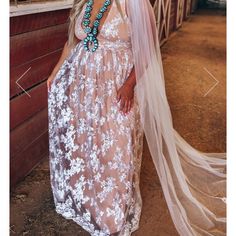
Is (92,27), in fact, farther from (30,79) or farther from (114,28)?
(30,79)

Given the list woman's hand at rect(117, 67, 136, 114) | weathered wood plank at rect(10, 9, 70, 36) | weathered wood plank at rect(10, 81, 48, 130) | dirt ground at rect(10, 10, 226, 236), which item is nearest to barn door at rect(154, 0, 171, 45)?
dirt ground at rect(10, 10, 226, 236)

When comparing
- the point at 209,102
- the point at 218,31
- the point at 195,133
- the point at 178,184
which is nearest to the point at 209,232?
the point at 178,184

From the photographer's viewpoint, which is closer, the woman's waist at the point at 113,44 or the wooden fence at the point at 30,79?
the woman's waist at the point at 113,44

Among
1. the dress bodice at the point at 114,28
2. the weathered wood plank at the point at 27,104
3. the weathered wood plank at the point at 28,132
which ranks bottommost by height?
the weathered wood plank at the point at 28,132

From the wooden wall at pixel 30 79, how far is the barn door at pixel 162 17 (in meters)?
4.30

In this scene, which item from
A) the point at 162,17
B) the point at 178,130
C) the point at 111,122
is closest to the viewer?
the point at 111,122

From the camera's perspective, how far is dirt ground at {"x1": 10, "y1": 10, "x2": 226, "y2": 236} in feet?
6.53

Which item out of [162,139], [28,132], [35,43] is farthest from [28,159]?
[162,139]

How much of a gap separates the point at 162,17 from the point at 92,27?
5941 millimetres

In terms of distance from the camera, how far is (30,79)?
89.6 inches

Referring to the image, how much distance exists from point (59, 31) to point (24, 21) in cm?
51

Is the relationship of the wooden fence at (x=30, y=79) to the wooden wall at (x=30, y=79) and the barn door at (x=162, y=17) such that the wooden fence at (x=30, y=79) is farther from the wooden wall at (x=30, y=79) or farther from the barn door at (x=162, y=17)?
the barn door at (x=162, y=17)

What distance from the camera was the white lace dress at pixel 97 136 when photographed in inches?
65.6

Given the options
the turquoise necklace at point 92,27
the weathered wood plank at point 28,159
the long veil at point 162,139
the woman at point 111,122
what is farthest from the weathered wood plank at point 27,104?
the long veil at point 162,139
